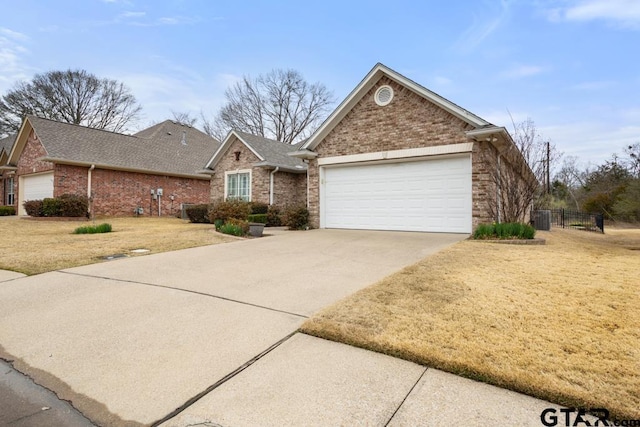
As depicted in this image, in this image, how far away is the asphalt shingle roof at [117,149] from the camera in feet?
60.8

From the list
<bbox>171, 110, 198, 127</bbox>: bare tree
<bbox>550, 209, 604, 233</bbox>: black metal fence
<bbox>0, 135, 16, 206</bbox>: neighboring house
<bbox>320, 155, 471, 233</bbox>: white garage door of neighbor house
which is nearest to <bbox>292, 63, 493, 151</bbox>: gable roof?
<bbox>320, 155, 471, 233</bbox>: white garage door of neighbor house

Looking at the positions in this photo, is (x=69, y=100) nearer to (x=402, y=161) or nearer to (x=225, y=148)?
(x=225, y=148)

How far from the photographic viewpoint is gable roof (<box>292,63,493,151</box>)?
1035 centimetres

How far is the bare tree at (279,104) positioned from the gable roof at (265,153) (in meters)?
16.6

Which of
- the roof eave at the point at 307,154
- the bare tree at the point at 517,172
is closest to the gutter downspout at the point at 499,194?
the bare tree at the point at 517,172

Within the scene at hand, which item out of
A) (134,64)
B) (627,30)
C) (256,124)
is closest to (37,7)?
(134,64)

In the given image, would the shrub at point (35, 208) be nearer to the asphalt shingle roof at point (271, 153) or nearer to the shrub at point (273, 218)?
the asphalt shingle roof at point (271, 153)

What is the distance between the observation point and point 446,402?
2.23 metres

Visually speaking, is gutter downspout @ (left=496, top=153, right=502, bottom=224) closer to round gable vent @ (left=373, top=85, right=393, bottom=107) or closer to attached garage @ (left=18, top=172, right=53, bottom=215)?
round gable vent @ (left=373, top=85, right=393, bottom=107)

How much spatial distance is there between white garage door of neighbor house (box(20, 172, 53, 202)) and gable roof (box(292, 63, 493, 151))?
15.1m

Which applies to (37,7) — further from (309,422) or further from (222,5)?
(309,422)

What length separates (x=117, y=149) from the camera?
21016 mm

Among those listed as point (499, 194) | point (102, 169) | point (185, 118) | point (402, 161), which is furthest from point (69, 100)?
point (499, 194)

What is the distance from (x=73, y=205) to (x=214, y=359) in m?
18.3
